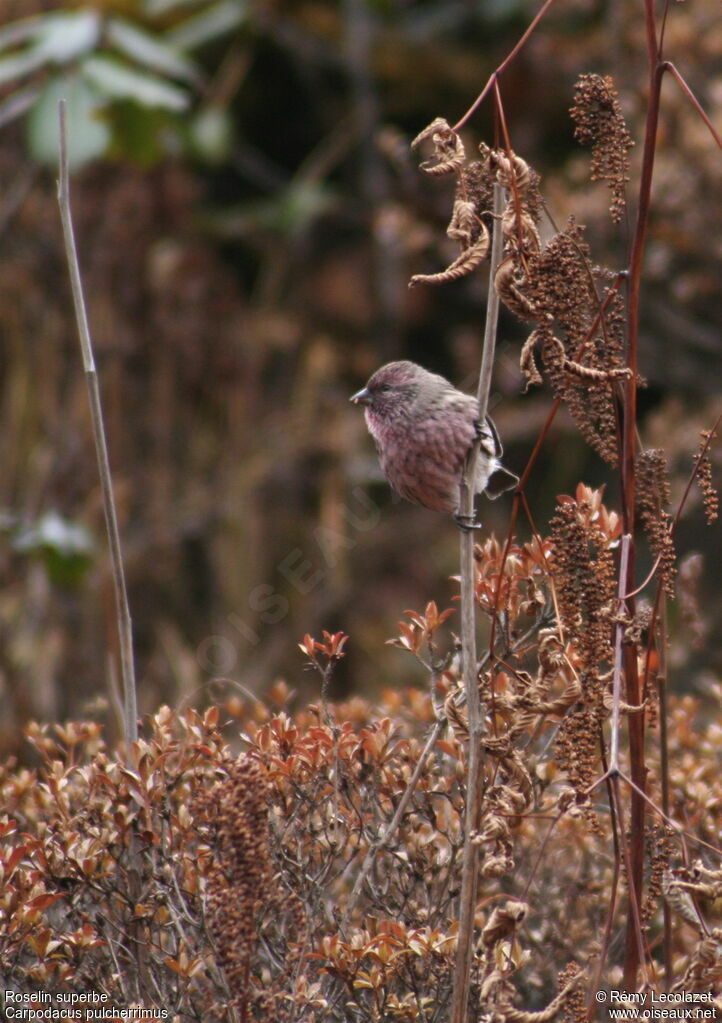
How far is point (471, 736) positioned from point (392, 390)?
5.94 ft

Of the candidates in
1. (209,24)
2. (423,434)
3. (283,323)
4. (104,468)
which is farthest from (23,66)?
(283,323)

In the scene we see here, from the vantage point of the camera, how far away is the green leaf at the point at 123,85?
364 centimetres

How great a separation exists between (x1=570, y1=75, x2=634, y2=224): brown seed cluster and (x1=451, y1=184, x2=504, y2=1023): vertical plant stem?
159 mm

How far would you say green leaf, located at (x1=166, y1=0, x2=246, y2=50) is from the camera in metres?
5.95

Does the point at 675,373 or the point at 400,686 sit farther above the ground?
the point at 675,373

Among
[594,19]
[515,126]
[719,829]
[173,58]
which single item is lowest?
[719,829]

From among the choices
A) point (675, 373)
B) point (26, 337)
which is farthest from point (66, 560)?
point (675, 373)

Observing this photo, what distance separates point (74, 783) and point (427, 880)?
0.85 metres

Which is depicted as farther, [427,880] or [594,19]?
[594,19]

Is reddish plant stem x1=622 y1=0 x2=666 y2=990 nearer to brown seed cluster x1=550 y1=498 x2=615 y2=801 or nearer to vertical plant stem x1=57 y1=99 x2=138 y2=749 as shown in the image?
brown seed cluster x1=550 y1=498 x2=615 y2=801

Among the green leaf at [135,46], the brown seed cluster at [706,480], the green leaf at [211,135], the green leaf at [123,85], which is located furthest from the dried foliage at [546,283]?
the green leaf at [211,135]

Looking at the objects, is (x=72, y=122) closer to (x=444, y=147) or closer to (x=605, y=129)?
(x=444, y=147)

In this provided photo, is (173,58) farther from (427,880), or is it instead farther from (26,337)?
(427,880)

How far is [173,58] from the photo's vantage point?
4.16 m
